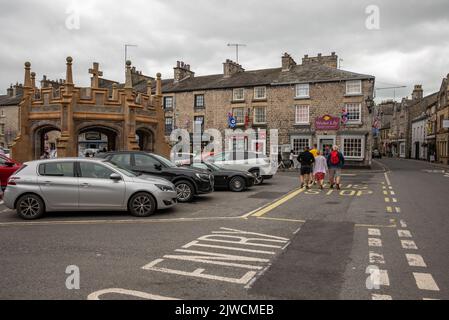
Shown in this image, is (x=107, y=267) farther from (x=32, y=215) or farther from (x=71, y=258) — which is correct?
(x=32, y=215)

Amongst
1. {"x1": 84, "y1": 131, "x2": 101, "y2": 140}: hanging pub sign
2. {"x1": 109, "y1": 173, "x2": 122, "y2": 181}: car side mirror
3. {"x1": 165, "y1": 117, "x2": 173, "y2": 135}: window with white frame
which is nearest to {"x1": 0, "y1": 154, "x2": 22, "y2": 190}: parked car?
{"x1": 109, "y1": 173, "x2": 122, "y2": 181}: car side mirror

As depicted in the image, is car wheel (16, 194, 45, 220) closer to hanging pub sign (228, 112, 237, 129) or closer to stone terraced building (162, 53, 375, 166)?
stone terraced building (162, 53, 375, 166)

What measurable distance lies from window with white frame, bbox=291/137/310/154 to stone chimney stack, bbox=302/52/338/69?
7.87 m

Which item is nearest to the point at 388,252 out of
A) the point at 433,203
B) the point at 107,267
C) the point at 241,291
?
the point at 241,291

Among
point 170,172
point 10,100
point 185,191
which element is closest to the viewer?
point 185,191

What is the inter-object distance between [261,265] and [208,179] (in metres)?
7.17

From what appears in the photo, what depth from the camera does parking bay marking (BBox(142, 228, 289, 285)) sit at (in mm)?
5316

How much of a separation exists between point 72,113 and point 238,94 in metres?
21.7

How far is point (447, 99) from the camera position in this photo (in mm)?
44156

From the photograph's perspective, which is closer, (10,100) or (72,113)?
(72,113)

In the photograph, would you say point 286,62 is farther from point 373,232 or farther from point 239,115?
point 373,232

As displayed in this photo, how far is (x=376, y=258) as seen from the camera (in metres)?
6.12

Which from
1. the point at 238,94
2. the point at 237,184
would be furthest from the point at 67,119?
the point at 238,94
